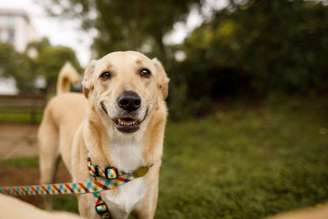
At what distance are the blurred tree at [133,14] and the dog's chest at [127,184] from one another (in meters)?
8.58

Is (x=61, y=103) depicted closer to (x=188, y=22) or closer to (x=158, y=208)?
(x=158, y=208)

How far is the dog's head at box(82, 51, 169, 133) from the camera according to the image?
2.42m

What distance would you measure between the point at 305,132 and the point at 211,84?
4.25 meters

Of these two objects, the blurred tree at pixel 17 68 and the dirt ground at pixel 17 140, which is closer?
the dirt ground at pixel 17 140

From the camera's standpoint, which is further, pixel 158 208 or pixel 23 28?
pixel 23 28

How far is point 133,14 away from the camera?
483 inches

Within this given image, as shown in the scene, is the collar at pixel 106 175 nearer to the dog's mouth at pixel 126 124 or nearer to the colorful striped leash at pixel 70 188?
the colorful striped leash at pixel 70 188

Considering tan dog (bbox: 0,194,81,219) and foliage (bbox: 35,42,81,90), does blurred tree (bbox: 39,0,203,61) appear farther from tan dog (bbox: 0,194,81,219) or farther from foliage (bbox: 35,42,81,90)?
foliage (bbox: 35,42,81,90)

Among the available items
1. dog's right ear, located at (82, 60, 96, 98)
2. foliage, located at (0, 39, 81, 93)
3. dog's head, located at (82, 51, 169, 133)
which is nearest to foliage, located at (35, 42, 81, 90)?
foliage, located at (0, 39, 81, 93)

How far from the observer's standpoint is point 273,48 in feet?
30.4

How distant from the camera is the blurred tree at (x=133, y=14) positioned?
11.7m

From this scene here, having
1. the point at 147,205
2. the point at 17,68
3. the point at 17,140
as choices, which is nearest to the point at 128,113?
the point at 147,205

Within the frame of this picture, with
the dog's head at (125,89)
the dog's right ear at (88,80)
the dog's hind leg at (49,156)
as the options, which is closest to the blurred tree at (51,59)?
the dog's hind leg at (49,156)

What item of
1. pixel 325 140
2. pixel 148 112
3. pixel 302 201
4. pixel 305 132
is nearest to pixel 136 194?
pixel 148 112
